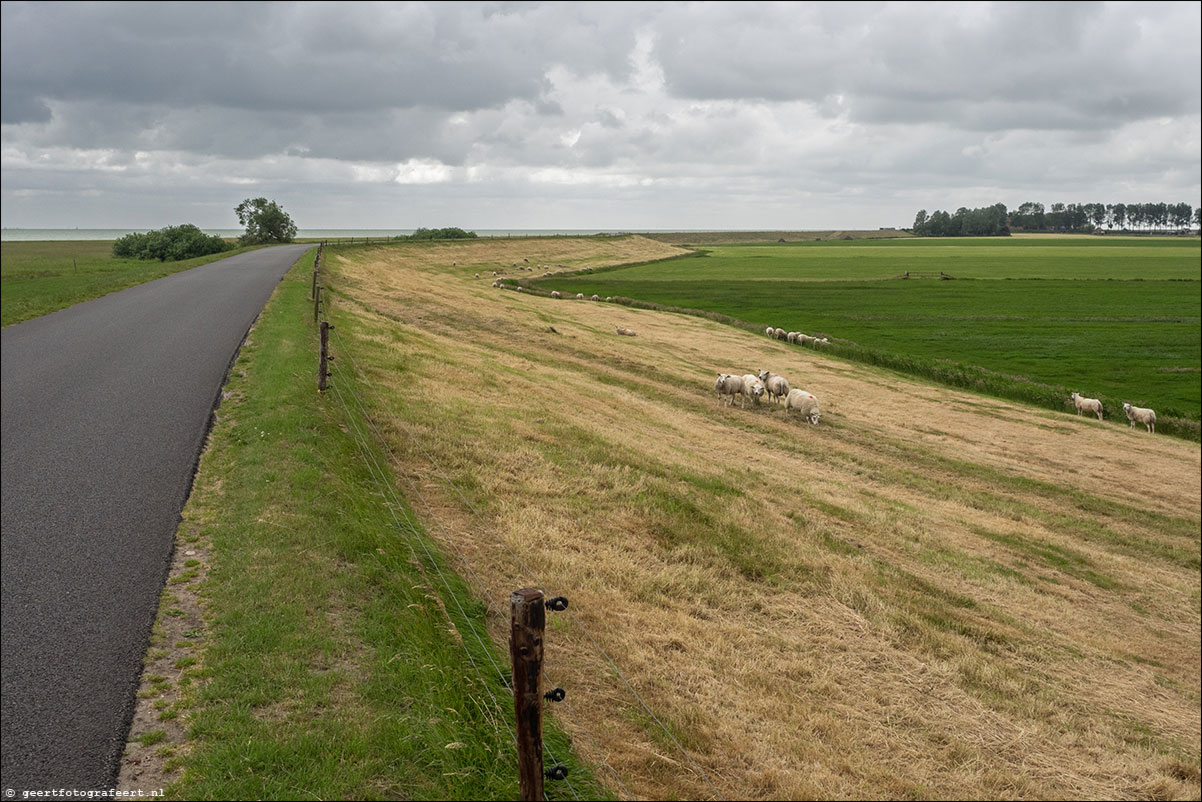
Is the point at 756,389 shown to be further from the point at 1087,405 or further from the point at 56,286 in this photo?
the point at 56,286

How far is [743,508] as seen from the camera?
60.2ft

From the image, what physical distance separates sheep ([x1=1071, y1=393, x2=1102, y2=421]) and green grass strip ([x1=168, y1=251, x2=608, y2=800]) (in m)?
36.4

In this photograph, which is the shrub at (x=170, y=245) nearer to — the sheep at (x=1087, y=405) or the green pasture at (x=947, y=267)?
the green pasture at (x=947, y=267)

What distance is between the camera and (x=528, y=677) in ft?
19.0

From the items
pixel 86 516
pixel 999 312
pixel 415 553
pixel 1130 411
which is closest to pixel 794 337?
pixel 1130 411

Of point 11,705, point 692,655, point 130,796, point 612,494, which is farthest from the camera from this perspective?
point 612,494

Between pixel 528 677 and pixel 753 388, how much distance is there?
28.3m

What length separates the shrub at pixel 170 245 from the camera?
83812 mm

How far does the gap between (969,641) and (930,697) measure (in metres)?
2.89

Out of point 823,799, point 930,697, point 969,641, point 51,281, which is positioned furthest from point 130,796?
point 51,281

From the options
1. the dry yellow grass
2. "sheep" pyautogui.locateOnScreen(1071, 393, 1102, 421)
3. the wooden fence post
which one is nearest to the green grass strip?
the wooden fence post

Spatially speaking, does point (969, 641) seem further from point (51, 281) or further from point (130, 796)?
point (51, 281)

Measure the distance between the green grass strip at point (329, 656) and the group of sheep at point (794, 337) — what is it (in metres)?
43.8

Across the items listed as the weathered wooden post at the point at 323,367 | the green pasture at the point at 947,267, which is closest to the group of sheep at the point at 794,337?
the weathered wooden post at the point at 323,367
